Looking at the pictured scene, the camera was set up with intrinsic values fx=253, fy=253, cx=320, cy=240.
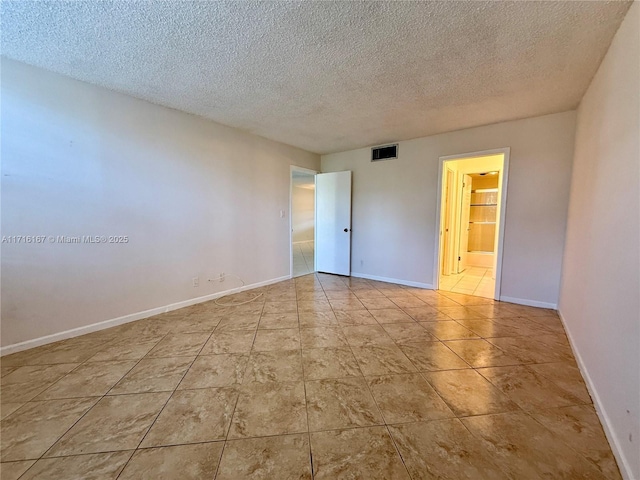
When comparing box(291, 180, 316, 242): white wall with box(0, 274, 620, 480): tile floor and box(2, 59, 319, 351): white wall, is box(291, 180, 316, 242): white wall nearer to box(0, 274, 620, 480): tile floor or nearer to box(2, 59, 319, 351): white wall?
box(2, 59, 319, 351): white wall

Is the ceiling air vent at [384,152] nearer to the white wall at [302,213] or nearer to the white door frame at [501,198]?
the white door frame at [501,198]

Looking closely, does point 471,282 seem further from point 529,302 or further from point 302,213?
point 302,213

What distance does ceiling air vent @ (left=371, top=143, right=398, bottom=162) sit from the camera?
172 inches

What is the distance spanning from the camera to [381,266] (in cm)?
469

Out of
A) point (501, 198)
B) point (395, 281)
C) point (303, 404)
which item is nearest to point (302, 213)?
point (395, 281)

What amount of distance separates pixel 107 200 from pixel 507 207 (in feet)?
15.9

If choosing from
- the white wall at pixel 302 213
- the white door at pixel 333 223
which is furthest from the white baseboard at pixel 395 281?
the white wall at pixel 302 213

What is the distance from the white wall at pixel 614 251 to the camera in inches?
47.5

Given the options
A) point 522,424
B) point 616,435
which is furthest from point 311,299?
point 616,435

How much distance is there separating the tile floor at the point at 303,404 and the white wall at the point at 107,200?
46cm

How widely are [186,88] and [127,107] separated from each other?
749 millimetres

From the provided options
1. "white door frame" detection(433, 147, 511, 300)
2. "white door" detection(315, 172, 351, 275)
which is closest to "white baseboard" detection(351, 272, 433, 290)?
"white door" detection(315, 172, 351, 275)

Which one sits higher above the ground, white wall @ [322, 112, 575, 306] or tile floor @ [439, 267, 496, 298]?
white wall @ [322, 112, 575, 306]

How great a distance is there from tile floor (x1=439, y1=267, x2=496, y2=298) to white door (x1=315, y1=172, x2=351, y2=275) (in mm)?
1834
